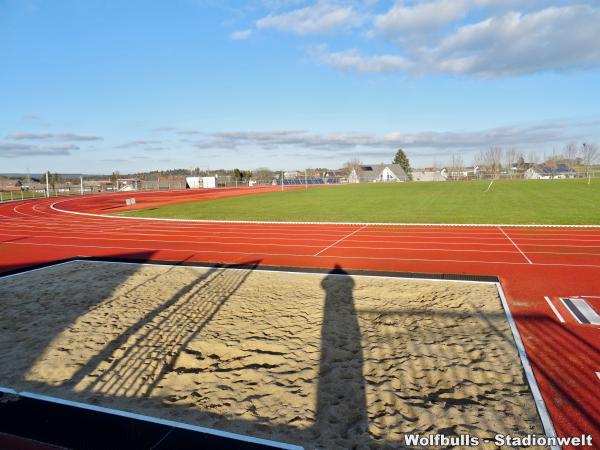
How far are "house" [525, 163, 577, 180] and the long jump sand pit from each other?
10236 centimetres

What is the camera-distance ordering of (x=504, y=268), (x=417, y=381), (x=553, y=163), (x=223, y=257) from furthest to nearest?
(x=553, y=163) < (x=223, y=257) < (x=504, y=268) < (x=417, y=381)

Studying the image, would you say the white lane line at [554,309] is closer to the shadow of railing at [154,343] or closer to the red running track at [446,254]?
the red running track at [446,254]

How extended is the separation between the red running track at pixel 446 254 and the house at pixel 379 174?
85.4m

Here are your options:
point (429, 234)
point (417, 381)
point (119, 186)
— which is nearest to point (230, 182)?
point (119, 186)

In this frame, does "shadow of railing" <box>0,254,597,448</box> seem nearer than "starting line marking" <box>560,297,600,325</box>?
Yes

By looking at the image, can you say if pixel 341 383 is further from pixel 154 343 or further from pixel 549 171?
pixel 549 171

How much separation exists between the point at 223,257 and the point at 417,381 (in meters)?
9.05

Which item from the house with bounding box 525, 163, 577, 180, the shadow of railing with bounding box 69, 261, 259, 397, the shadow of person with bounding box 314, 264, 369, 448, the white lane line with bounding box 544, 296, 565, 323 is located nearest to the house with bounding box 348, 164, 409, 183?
the house with bounding box 525, 163, 577, 180

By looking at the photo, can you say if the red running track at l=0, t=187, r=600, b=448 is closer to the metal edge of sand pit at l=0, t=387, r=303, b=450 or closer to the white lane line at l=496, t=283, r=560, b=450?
the white lane line at l=496, t=283, r=560, b=450

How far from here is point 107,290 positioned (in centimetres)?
911

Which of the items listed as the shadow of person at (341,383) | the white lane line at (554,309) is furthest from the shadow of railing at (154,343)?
the white lane line at (554,309)

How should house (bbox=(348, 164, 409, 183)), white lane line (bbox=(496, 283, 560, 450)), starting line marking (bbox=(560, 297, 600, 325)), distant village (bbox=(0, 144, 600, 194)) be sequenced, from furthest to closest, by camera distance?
house (bbox=(348, 164, 409, 183)) → distant village (bbox=(0, 144, 600, 194)) → starting line marking (bbox=(560, 297, 600, 325)) → white lane line (bbox=(496, 283, 560, 450))

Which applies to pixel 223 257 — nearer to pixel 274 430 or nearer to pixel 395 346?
pixel 395 346

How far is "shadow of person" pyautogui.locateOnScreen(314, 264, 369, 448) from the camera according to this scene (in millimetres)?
3910
